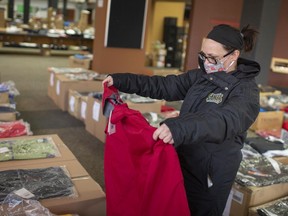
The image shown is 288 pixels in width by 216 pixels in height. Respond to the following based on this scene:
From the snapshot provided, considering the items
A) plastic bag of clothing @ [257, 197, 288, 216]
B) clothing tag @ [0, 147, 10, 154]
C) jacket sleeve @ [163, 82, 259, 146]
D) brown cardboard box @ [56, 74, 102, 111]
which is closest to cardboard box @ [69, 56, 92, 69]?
brown cardboard box @ [56, 74, 102, 111]

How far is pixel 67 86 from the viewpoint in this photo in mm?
4797

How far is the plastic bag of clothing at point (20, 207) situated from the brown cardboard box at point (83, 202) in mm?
72

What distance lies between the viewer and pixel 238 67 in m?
1.59

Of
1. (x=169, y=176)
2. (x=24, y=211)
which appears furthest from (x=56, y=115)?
(x=169, y=176)

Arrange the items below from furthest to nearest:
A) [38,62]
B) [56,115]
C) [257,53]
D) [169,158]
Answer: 1. [38,62]
2. [257,53]
3. [56,115]
4. [169,158]

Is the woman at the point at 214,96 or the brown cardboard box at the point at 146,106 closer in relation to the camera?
the woman at the point at 214,96

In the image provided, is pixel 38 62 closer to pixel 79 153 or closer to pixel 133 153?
pixel 79 153

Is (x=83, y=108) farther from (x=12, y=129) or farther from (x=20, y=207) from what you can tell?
(x=20, y=207)

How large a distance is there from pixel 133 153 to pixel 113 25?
451cm

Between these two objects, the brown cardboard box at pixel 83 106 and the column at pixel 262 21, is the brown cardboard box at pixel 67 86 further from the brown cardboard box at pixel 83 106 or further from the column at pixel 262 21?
the column at pixel 262 21

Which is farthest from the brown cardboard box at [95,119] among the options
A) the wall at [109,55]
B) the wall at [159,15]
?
the wall at [159,15]

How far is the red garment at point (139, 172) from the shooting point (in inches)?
53.7

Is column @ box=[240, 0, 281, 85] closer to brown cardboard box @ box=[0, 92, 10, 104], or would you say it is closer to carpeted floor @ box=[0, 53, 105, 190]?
carpeted floor @ box=[0, 53, 105, 190]

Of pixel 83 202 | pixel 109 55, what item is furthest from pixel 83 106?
pixel 83 202
